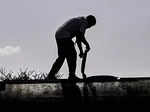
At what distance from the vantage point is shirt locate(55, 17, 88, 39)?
21.6ft

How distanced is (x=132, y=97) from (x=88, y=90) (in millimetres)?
604

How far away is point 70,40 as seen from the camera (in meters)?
6.84

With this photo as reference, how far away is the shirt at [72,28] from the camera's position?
659 cm

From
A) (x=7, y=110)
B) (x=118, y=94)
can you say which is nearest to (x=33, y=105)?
(x=7, y=110)

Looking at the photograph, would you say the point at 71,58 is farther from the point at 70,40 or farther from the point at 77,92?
the point at 77,92

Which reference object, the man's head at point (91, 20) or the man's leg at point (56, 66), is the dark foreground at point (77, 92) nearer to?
the man's leg at point (56, 66)

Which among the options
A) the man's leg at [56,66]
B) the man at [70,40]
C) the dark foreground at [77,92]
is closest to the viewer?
the dark foreground at [77,92]

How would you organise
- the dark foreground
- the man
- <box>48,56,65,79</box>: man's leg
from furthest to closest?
<box>48,56,65,79</box>: man's leg
the man
the dark foreground

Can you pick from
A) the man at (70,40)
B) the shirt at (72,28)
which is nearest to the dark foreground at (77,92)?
the man at (70,40)

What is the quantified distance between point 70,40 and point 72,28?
27 cm

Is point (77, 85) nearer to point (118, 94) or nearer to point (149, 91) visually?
point (118, 94)

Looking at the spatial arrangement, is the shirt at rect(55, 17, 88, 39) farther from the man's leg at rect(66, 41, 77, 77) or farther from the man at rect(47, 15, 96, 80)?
the man's leg at rect(66, 41, 77, 77)

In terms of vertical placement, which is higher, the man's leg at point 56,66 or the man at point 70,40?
the man at point 70,40

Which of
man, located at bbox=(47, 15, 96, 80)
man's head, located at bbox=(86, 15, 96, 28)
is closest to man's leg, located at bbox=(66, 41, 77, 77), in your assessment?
man, located at bbox=(47, 15, 96, 80)
